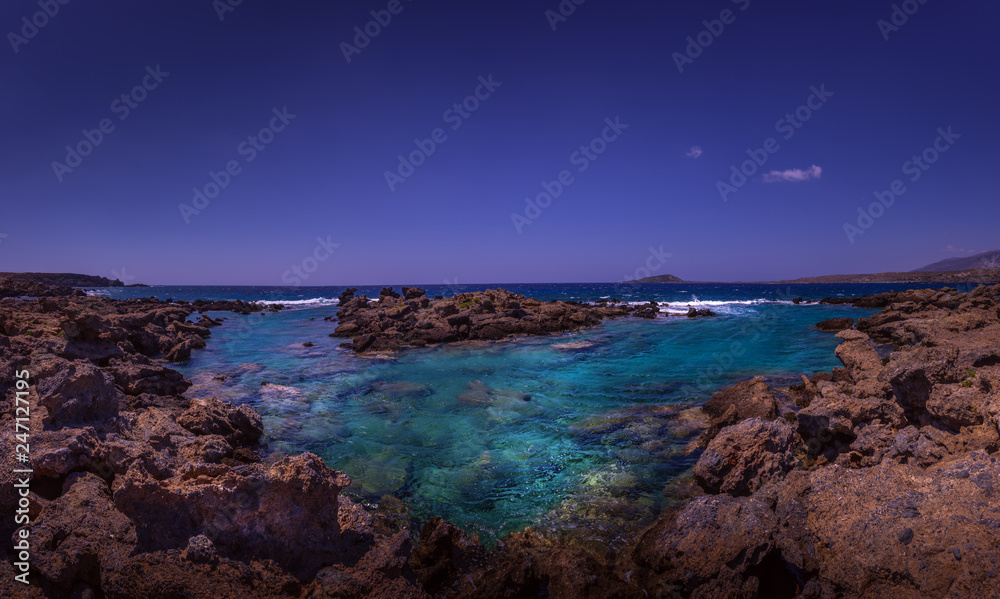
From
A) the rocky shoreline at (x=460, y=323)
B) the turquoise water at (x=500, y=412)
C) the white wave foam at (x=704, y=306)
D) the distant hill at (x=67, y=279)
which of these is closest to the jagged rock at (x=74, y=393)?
the turquoise water at (x=500, y=412)

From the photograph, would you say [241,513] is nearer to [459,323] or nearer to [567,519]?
[567,519]

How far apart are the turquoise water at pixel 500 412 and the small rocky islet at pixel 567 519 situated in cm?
70

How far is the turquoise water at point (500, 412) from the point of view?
805 cm

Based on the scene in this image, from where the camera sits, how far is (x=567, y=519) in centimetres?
701

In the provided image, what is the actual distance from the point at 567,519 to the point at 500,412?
255 inches

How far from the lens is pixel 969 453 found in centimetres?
527

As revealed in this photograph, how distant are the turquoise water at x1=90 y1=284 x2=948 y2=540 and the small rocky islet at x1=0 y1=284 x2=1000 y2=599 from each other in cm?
70

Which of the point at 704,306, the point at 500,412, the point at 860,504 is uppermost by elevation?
the point at 860,504

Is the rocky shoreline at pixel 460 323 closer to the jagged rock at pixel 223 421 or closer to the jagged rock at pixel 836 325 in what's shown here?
the jagged rock at pixel 223 421

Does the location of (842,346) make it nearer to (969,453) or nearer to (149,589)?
(969,453)

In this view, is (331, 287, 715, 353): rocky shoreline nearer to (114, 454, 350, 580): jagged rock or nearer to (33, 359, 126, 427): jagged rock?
(33, 359, 126, 427): jagged rock

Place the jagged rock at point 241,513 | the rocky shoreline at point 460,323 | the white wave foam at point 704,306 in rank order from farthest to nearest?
the white wave foam at point 704,306 < the rocky shoreline at point 460,323 < the jagged rock at point 241,513

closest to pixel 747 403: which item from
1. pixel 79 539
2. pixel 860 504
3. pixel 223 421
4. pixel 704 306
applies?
pixel 860 504

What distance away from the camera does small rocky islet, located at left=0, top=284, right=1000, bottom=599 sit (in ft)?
13.8
